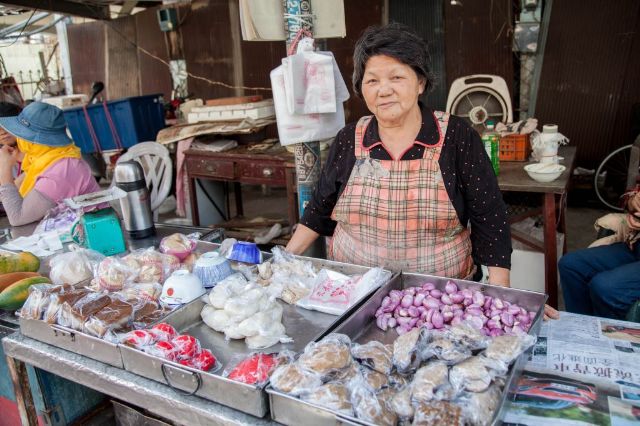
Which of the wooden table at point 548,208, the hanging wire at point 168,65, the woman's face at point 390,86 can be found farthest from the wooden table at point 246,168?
the woman's face at point 390,86

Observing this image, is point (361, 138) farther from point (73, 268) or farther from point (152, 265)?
point (73, 268)

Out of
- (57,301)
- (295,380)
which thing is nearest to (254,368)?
(295,380)

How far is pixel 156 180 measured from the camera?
15.7 ft

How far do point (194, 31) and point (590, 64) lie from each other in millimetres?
5442

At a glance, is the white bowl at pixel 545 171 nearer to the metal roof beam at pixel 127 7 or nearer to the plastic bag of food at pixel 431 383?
the plastic bag of food at pixel 431 383

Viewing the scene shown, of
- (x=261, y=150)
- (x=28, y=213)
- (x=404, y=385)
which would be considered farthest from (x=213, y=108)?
(x=404, y=385)

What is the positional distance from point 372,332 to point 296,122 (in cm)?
134

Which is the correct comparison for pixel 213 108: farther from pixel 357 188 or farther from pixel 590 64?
pixel 590 64

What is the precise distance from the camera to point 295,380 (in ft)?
3.92

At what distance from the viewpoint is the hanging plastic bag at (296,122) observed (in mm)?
2596

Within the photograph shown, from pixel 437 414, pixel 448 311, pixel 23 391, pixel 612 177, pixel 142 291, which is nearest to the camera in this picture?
pixel 437 414

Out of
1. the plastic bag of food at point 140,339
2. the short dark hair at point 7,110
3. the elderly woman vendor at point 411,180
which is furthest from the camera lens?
the short dark hair at point 7,110

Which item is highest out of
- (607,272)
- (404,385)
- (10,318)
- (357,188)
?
(357,188)

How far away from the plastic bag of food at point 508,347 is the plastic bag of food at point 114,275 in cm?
125
